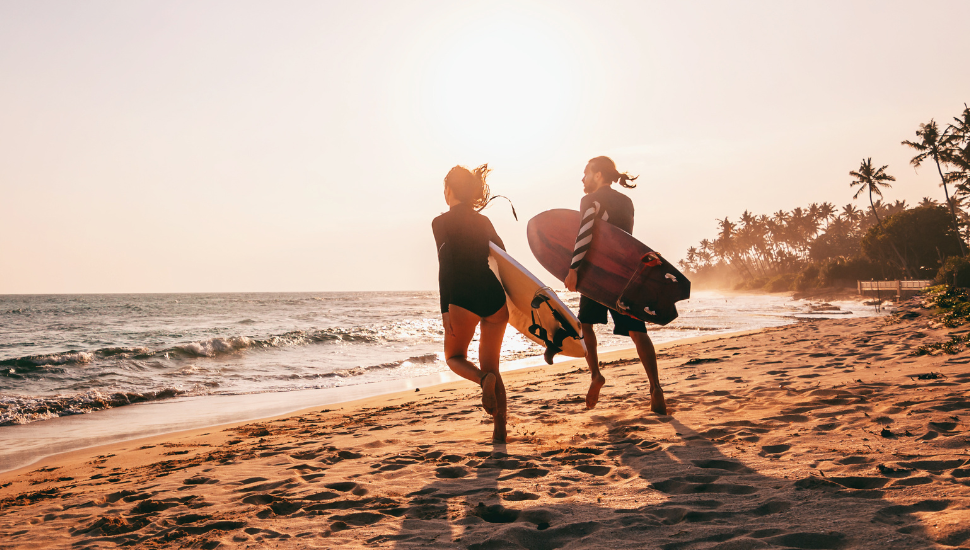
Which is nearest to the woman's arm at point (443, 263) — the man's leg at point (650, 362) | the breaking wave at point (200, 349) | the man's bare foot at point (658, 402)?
the man's leg at point (650, 362)

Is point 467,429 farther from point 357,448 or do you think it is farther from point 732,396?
point 732,396

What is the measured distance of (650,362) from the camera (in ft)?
13.5

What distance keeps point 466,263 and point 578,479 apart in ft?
5.10

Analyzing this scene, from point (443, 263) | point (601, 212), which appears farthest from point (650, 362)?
point (443, 263)

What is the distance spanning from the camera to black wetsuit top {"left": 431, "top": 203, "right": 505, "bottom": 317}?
3.54 metres

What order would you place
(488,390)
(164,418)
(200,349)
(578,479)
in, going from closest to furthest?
(578,479)
(488,390)
(164,418)
(200,349)

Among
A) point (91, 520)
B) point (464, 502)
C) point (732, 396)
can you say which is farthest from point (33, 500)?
point (732, 396)

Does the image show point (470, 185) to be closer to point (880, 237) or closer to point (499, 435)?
point (499, 435)

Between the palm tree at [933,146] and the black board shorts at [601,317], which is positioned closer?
the black board shorts at [601,317]

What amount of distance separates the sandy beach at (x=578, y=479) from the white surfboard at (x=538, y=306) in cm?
70

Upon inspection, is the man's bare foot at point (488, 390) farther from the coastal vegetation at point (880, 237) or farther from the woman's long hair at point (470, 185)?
the coastal vegetation at point (880, 237)

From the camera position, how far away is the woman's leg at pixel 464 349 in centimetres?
350

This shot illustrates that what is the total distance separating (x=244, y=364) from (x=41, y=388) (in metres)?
4.03

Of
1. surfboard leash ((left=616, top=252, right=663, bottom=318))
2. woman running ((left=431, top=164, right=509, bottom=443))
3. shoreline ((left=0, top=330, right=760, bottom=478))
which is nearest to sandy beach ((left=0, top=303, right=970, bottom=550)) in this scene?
woman running ((left=431, top=164, right=509, bottom=443))
